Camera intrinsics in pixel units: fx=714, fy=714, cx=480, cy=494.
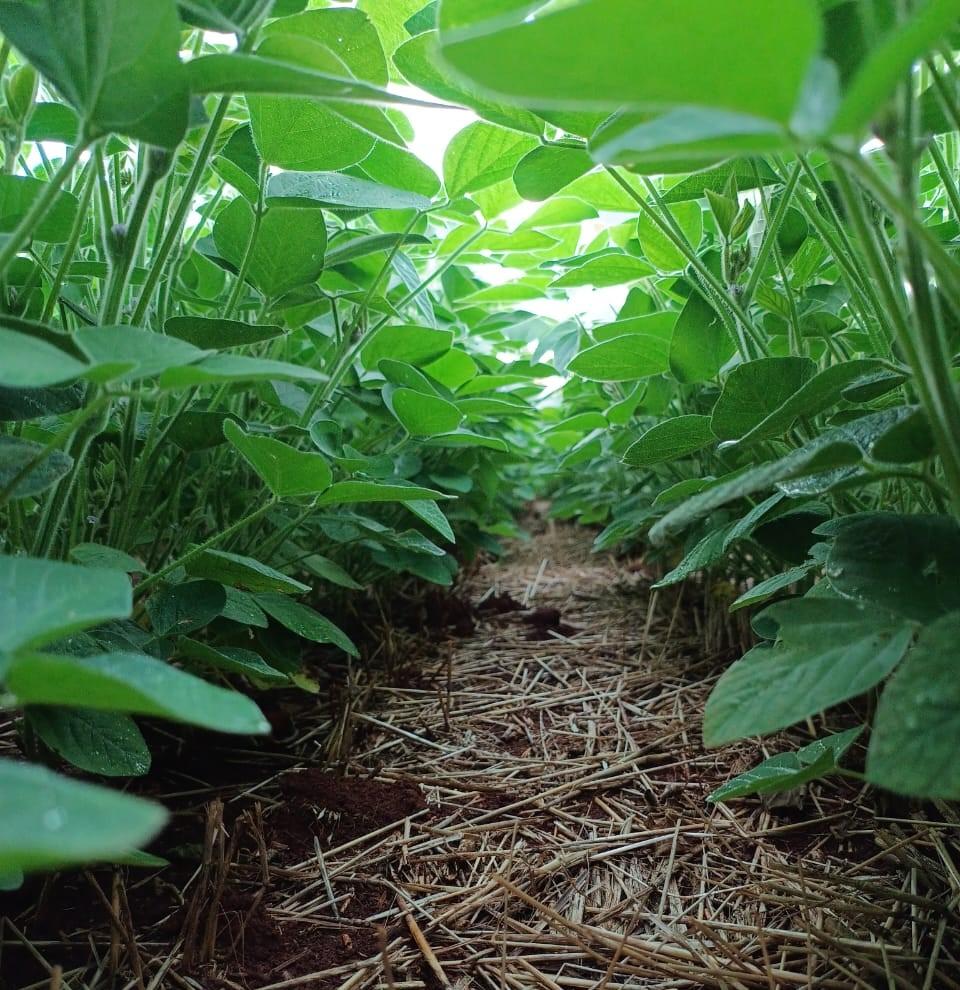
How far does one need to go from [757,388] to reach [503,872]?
0.53 metres

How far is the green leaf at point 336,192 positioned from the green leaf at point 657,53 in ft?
1.21

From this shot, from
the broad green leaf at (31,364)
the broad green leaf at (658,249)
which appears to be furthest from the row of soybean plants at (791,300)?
the broad green leaf at (31,364)

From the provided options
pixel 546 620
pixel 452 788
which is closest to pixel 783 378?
pixel 452 788

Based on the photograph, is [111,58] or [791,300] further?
[791,300]

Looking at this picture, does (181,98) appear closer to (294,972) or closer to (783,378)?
(783,378)

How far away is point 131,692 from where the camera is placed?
11.4 inches

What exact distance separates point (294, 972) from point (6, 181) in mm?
679

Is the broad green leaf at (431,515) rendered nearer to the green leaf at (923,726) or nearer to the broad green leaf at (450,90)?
the broad green leaf at (450,90)

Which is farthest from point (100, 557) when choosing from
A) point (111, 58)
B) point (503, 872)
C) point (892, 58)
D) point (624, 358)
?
point (624, 358)

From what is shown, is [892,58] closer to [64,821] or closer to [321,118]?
[64,821]

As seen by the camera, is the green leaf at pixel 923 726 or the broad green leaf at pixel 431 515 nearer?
the green leaf at pixel 923 726

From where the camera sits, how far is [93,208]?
2.89ft

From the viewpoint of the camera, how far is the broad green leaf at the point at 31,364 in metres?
0.34

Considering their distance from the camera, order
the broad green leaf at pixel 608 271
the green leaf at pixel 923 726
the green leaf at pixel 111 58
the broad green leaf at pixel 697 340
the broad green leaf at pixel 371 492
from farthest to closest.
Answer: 1. the broad green leaf at pixel 608 271
2. the broad green leaf at pixel 697 340
3. the broad green leaf at pixel 371 492
4. the green leaf at pixel 111 58
5. the green leaf at pixel 923 726
